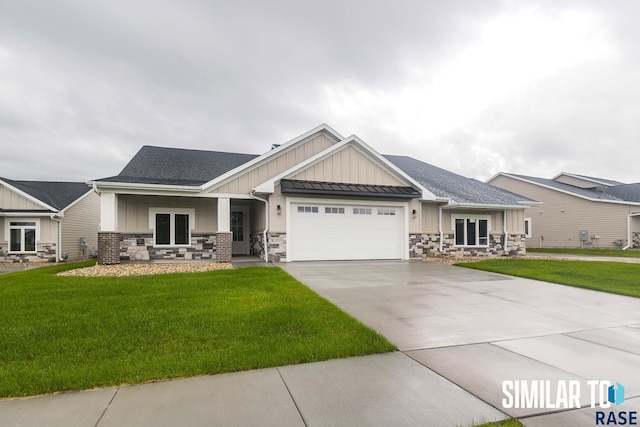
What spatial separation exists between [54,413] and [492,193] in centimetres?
1980

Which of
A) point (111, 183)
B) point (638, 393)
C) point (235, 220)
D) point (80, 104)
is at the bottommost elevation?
point (638, 393)

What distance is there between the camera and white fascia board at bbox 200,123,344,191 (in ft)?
42.1

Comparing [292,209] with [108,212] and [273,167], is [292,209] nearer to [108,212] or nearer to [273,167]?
[273,167]

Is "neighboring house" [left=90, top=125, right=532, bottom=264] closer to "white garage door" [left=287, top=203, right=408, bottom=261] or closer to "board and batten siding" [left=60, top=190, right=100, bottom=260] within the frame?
"white garage door" [left=287, top=203, right=408, bottom=261]

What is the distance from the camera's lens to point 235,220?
16.2 metres

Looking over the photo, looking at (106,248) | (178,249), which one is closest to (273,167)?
(178,249)

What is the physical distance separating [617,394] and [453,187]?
1584cm

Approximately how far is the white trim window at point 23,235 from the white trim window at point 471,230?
21412 millimetres

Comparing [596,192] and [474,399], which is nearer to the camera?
[474,399]

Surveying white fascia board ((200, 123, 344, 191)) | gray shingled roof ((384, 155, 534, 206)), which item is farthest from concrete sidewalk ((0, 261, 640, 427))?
gray shingled roof ((384, 155, 534, 206))

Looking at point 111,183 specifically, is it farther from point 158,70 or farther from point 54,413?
point 54,413

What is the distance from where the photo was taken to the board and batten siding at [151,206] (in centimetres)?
1353

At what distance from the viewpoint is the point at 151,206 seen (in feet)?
45.7

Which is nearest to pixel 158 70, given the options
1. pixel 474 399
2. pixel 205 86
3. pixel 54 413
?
pixel 205 86
